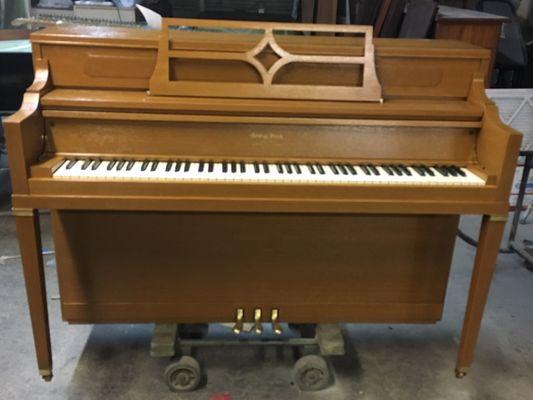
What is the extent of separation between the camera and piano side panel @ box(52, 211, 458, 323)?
197cm

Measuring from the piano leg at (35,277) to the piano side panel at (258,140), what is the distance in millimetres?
257

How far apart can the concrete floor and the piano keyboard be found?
0.92 meters

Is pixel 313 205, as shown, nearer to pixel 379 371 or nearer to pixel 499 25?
pixel 379 371

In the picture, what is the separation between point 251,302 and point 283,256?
26 centimetres

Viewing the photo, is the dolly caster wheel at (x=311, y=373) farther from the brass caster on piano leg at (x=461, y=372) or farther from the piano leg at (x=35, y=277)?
the piano leg at (x=35, y=277)

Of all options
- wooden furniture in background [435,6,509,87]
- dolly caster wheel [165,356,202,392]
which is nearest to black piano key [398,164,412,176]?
dolly caster wheel [165,356,202,392]

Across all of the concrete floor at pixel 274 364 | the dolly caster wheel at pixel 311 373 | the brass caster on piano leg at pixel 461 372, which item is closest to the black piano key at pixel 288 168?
the dolly caster wheel at pixel 311 373

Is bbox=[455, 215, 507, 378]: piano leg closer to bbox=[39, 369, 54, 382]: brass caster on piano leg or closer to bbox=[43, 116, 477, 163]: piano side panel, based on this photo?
bbox=[43, 116, 477, 163]: piano side panel

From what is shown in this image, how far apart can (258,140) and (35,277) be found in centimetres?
90

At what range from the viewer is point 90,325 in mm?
2365

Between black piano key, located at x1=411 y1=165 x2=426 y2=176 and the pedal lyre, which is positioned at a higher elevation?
black piano key, located at x1=411 y1=165 x2=426 y2=176

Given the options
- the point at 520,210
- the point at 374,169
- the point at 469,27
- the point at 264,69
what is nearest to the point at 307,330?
the point at 374,169

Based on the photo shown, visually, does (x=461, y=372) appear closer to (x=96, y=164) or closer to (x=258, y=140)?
(x=258, y=140)

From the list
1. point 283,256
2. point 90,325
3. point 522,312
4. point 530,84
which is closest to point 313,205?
point 283,256
